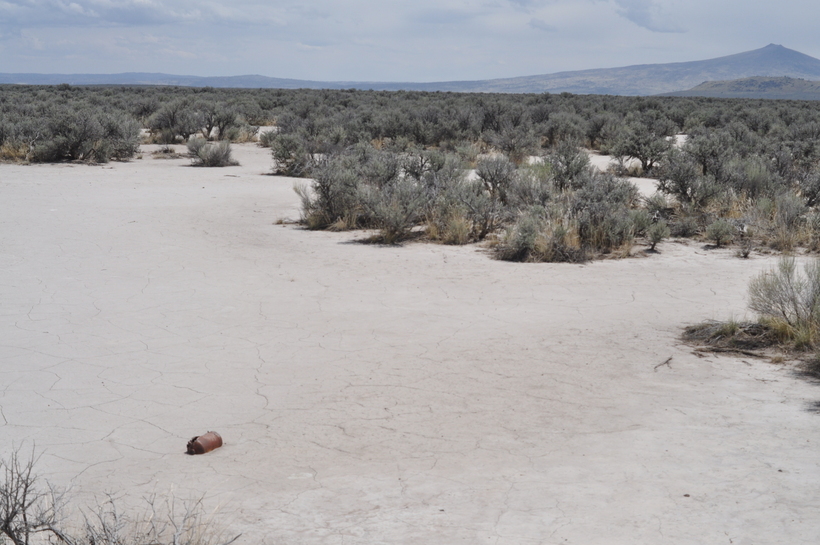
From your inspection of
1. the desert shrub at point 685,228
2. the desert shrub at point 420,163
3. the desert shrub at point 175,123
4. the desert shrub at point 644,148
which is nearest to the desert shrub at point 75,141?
the desert shrub at point 175,123

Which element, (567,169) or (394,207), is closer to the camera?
(394,207)

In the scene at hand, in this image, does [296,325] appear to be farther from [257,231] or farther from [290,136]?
[290,136]

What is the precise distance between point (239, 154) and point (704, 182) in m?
16.6

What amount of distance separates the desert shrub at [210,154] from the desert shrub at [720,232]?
15.2m

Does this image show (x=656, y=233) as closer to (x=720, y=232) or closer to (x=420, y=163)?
(x=720, y=232)

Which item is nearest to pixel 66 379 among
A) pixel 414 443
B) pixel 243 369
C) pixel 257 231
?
pixel 243 369

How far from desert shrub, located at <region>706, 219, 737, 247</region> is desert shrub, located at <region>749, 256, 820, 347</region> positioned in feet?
14.8

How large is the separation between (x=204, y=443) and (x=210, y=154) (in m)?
18.6

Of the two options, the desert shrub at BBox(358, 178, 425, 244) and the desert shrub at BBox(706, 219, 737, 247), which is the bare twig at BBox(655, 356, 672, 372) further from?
the desert shrub at BBox(358, 178, 425, 244)

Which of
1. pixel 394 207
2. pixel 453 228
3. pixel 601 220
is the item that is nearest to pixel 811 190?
pixel 601 220

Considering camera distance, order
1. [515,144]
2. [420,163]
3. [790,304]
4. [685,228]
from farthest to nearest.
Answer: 1. [515,144]
2. [420,163]
3. [685,228]
4. [790,304]

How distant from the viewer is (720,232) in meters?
12.2

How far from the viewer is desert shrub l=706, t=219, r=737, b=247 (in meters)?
12.2

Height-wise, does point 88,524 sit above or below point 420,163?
below
